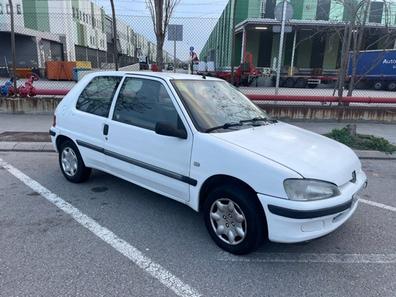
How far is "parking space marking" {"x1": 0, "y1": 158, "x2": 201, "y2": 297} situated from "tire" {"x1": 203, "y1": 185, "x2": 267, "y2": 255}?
639 millimetres

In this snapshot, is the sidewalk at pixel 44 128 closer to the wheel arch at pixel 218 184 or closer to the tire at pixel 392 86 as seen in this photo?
the wheel arch at pixel 218 184

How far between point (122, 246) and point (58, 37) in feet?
138

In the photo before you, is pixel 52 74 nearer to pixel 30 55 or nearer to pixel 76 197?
pixel 30 55

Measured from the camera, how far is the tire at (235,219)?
2939 millimetres

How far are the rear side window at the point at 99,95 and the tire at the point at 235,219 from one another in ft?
6.27

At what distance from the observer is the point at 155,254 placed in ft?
10.2

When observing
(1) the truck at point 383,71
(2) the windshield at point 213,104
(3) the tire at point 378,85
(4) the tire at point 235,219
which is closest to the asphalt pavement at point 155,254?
(4) the tire at point 235,219

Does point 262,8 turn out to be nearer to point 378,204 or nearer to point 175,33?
point 175,33

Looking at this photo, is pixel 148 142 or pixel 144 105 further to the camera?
pixel 144 105

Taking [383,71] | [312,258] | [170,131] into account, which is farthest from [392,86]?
[170,131]

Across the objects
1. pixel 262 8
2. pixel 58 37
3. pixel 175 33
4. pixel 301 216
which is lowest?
pixel 301 216

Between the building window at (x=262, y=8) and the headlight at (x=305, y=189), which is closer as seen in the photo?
the headlight at (x=305, y=189)

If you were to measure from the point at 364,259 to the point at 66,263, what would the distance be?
2743 millimetres

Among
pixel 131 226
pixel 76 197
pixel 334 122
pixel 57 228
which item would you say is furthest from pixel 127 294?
pixel 334 122
